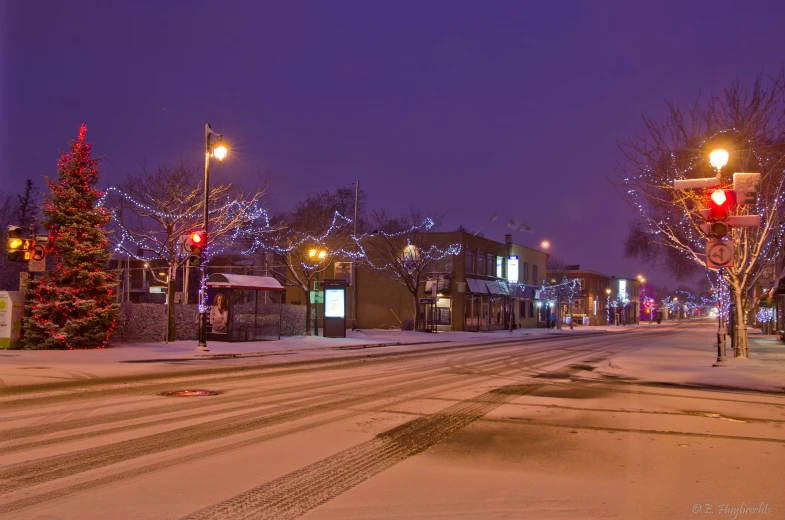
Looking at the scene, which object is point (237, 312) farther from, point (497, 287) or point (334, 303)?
point (497, 287)

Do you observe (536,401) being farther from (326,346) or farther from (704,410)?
(326,346)

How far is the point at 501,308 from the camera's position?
56.9m

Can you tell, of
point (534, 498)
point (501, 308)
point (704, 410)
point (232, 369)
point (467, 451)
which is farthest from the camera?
point (501, 308)

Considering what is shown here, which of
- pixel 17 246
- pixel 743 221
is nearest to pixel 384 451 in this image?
pixel 743 221

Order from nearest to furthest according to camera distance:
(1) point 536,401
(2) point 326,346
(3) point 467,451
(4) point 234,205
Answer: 1. (3) point 467,451
2. (1) point 536,401
3. (2) point 326,346
4. (4) point 234,205

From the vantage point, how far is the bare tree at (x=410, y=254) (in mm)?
43500

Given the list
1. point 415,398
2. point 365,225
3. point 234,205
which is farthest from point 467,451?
point 365,225

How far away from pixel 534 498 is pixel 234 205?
103 feet

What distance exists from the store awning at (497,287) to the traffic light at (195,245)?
33763 millimetres

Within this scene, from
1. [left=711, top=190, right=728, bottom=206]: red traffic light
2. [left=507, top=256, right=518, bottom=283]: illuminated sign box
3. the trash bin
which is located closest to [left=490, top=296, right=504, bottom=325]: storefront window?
[left=507, top=256, right=518, bottom=283]: illuminated sign box

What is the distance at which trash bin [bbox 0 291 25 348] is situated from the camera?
2177cm

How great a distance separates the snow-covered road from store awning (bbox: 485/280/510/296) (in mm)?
38974

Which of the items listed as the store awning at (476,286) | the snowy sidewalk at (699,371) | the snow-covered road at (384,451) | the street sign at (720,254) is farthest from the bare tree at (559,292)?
the snow-covered road at (384,451)

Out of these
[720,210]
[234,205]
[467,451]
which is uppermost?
[234,205]
